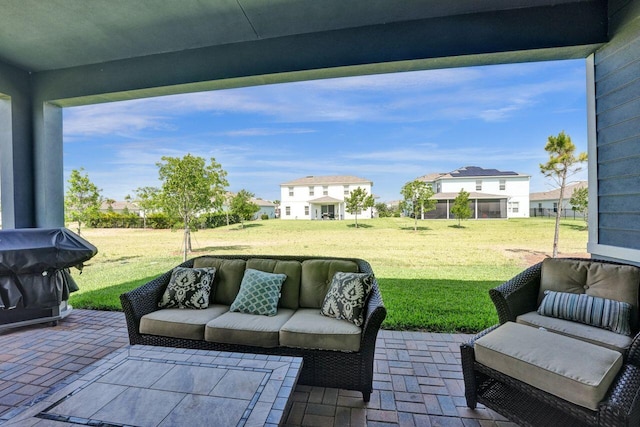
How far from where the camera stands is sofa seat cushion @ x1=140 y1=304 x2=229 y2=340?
2369 millimetres

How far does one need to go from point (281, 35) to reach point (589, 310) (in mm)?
3714

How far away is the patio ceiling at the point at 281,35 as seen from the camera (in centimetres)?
269

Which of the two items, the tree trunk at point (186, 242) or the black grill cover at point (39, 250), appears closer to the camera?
the black grill cover at point (39, 250)

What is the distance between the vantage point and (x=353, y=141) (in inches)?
233

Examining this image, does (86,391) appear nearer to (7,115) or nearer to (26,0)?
(26,0)

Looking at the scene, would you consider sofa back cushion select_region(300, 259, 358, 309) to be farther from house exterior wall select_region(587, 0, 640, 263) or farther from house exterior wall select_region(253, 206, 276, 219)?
house exterior wall select_region(253, 206, 276, 219)

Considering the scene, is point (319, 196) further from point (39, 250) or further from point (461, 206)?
point (39, 250)

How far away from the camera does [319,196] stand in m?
6.58

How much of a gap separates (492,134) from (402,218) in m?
2.60

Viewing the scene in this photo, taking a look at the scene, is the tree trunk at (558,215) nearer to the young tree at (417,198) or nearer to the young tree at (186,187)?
the young tree at (417,198)

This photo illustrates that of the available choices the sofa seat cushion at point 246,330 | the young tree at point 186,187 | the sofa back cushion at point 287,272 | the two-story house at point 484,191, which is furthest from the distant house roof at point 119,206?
the two-story house at point 484,191

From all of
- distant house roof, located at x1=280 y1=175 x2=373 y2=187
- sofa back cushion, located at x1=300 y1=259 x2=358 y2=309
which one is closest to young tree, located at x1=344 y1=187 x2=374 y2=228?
distant house roof, located at x1=280 y1=175 x2=373 y2=187

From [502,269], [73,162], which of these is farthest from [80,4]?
[502,269]

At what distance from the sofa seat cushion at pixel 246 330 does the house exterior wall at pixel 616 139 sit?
3052mm
